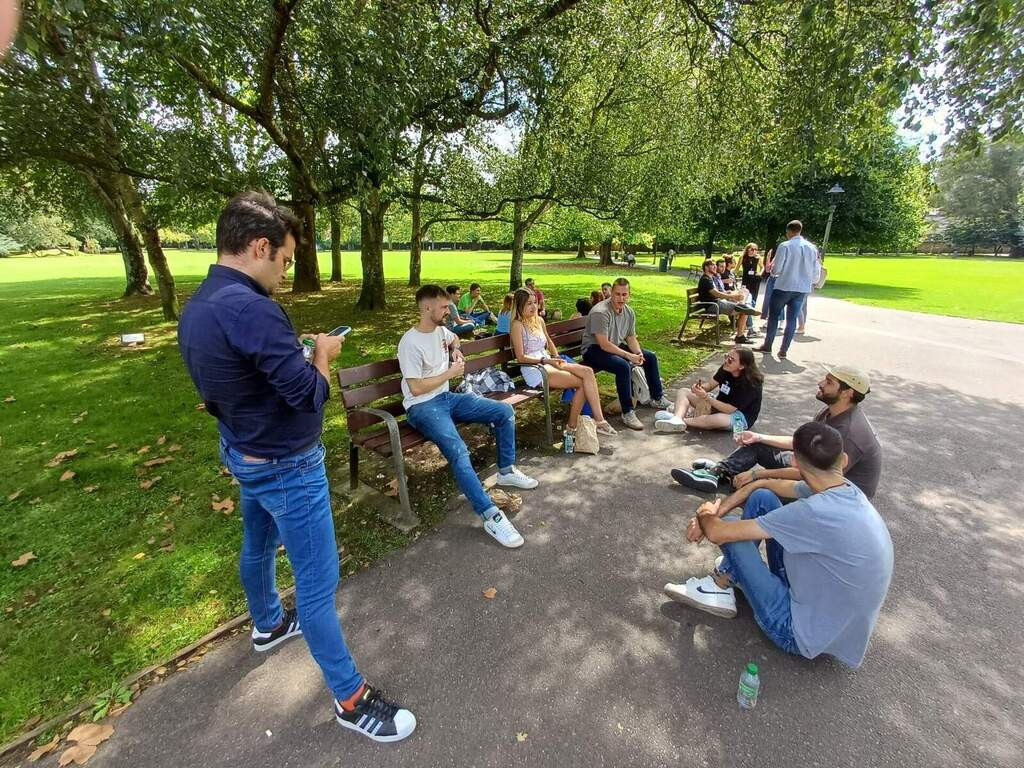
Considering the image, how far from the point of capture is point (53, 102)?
5.71 meters

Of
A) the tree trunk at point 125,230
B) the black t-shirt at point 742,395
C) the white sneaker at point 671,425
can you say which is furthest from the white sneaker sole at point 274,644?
the tree trunk at point 125,230

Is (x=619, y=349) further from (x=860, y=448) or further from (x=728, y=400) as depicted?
(x=860, y=448)

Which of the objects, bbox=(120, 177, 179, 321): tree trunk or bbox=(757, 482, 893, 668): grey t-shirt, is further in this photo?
bbox=(120, 177, 179, 321): tree trunk

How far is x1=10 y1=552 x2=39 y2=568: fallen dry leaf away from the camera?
3.26 m

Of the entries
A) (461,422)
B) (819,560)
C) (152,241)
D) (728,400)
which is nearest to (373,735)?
(819,560)

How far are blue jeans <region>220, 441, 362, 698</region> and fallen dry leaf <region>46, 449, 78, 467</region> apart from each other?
13.6 feet

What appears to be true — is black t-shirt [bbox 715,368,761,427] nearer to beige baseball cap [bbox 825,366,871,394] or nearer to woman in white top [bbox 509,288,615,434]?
woman in white top [bbox 509,288,615,434]

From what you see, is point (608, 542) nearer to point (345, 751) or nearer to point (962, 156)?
point (345, 751)

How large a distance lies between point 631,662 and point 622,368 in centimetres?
353

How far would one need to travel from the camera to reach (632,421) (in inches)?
214

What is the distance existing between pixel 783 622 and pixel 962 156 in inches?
255

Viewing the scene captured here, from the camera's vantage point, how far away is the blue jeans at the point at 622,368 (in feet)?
18.1

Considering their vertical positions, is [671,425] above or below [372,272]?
below

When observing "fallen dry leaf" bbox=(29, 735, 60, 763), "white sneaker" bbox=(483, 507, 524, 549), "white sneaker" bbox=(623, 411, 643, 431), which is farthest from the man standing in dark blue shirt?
"white sneaker" bbox=(623, 411, 643, 431)
